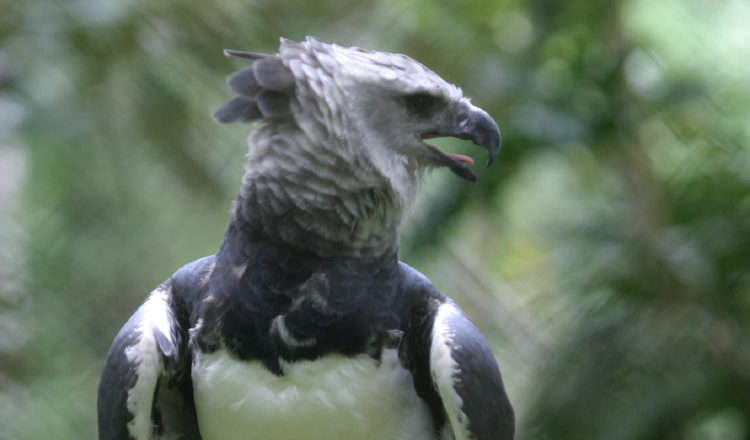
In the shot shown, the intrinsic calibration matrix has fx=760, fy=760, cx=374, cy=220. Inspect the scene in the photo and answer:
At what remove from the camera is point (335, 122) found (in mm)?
1653

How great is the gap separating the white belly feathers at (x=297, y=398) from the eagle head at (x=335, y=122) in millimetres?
331

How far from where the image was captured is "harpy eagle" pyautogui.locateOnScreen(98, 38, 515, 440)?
5.34 feet

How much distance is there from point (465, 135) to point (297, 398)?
0.73 m

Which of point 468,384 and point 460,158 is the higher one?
point 460,158

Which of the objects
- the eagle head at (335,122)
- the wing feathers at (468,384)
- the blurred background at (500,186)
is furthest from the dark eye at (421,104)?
the blurred background at (500,186)

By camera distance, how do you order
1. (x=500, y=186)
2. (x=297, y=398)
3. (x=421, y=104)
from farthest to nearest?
Answer: 1. (x=500, y=186)
2. (x=421, y=104)
3. (x=297, y=398)

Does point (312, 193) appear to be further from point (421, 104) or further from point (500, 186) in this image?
point (500, 186)

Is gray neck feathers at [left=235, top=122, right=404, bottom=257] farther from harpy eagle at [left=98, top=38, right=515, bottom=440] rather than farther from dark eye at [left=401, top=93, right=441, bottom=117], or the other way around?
dark eye at [left=401, top=93, right=441, bottom=117]

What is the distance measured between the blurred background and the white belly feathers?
55.8 inches

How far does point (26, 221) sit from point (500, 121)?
211cm

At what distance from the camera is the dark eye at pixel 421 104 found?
5.77 ft

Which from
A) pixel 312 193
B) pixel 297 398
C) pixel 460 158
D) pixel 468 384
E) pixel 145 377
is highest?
pixel 460 158

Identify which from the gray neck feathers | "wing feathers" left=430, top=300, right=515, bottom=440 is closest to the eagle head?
Answer: the gray neck feathers

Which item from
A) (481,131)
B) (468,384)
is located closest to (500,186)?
(481,131)
